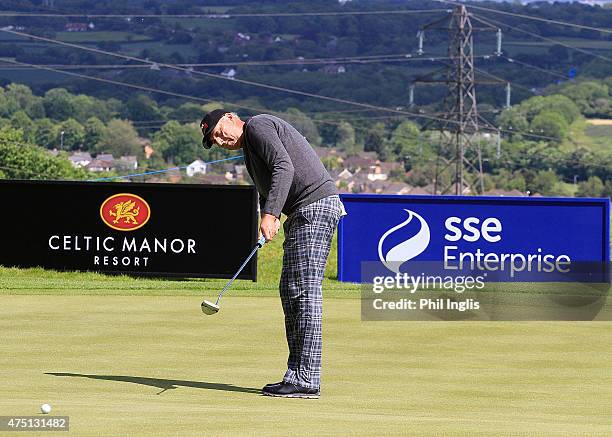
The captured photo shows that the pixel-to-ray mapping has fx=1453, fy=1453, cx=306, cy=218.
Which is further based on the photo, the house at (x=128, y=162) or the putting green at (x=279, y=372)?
the house at (x=128, y=162)

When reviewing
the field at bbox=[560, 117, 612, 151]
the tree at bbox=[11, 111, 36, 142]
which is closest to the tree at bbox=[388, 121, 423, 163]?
the field at bbox=[560, 117, 612, 151]

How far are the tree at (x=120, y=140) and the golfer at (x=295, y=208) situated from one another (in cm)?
16035

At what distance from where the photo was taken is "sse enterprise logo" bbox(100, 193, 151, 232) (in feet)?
65.6

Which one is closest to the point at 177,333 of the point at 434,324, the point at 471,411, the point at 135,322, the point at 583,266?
the point at 135,322

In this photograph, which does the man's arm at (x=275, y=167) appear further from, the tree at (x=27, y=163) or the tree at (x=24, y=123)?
the tree at (x=24, y=123)

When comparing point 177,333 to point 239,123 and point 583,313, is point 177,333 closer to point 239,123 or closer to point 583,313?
point 239,123

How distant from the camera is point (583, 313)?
593 inches

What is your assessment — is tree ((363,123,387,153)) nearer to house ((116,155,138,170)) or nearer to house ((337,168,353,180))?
house ((337,168,353,180))

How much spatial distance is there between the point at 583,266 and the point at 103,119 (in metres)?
167

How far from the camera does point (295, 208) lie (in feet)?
28.1

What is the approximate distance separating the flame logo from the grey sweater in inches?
435

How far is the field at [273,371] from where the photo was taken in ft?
23.0

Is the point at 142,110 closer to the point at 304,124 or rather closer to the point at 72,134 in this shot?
the point at 72,134

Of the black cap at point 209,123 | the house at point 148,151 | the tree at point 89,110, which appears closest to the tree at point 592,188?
the house at point 148,151
